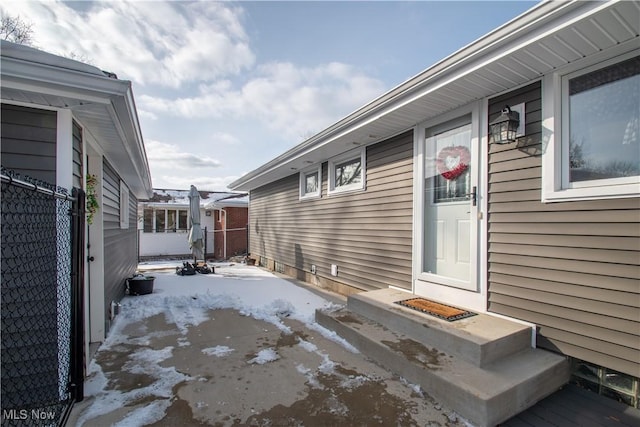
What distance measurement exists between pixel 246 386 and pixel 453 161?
10.6 ft

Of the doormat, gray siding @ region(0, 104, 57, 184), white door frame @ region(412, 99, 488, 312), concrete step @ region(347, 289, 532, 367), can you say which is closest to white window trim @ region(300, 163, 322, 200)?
white door frame @ region(412, 99, 488, 312)

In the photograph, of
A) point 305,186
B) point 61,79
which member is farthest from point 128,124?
point 305,186

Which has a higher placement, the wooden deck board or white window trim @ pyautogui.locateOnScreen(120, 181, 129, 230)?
white window trim @ pyautogui.locateOnScreen(120, 181, 129, 230)

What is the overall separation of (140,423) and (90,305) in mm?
2010

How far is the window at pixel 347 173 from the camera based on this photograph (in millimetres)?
5336

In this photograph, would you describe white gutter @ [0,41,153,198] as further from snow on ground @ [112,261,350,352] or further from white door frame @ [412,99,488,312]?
white door frame @ [412,99,488,312]

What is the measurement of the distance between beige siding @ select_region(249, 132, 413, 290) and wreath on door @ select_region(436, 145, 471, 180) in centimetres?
49

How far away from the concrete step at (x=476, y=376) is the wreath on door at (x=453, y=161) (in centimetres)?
193

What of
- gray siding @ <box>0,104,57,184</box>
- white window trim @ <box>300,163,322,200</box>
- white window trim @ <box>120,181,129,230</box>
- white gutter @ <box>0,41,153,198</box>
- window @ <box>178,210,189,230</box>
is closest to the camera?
white gutter @ <box>0,41,153,198</box>

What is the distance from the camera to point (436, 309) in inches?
130

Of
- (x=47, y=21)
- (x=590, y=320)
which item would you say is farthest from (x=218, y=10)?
(x=590, y=320)

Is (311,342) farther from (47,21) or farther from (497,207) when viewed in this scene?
(47,21)

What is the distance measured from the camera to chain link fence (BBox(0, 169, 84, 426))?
2193 mm

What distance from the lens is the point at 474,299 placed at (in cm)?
328
